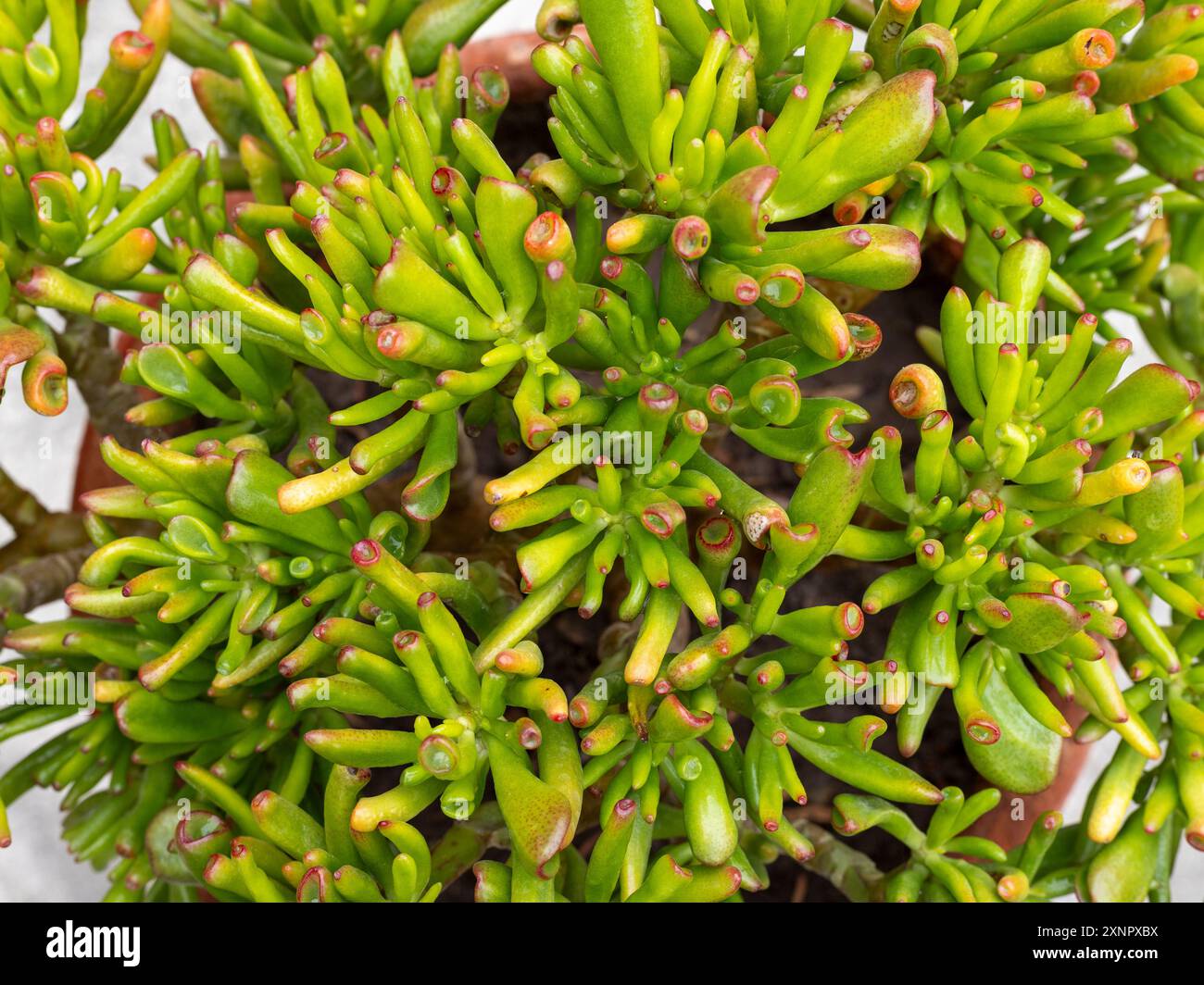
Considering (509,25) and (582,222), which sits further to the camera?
(509,25)

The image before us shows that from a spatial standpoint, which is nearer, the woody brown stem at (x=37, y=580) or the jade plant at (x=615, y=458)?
the jade plant at (x=615, y=458)

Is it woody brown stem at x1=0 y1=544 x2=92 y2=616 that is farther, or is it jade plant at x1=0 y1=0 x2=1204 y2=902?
woody brown stem at x1=0 y1=544 x2=92 y2=616

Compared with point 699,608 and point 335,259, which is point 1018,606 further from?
point 335,259

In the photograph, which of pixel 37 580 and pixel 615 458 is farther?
pixel 37 580

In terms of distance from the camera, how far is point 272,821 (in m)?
0.63

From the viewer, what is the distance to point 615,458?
61 centimetres

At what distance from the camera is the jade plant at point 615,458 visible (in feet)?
1.92

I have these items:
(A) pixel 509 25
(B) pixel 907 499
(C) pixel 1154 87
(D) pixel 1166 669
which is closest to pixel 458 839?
(B) pixel 907 499

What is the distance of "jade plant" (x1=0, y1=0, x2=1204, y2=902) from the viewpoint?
1.92 ft
